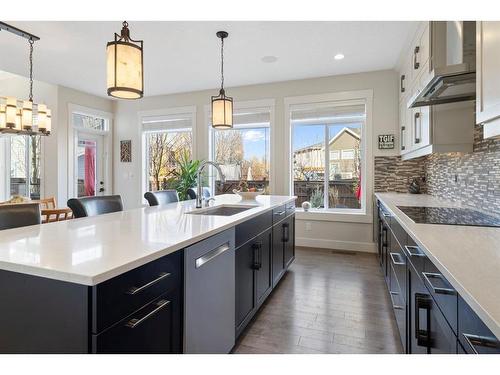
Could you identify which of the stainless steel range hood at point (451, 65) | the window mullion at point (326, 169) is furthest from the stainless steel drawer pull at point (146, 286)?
the window mullion at point (326, 169)

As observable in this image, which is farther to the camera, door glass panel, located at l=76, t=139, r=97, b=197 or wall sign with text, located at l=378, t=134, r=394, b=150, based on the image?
door glass panel, located at l=76, t=139, r=97, b=197

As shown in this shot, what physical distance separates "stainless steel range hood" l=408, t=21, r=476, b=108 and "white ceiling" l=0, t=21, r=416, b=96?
0.77 m

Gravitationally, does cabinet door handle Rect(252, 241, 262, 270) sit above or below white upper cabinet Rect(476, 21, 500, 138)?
below

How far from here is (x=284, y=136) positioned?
479 cm

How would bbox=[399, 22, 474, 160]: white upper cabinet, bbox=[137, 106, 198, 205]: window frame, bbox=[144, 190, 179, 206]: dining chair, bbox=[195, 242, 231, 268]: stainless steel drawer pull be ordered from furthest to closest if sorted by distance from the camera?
bbox=[137, 106, 198, 205]: window frame, bbox=[144, 190, 179, 206]: dining chair, bbox=[399, 22, 474, 160]: white upper cabinet, bbox=[195, 242, 231, 268]: stainless steel drawer pull

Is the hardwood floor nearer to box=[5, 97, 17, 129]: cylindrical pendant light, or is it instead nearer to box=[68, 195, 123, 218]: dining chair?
box=[68, 195, 123, 218]: dining chair

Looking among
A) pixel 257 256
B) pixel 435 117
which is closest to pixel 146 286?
pixel 257 256

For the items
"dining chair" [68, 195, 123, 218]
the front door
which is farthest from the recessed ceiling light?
the front door

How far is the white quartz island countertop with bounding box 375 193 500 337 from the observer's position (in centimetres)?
69

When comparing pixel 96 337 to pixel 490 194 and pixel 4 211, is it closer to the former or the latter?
pixel 4 211

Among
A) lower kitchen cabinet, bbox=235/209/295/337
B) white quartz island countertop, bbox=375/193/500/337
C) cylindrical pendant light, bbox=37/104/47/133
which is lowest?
lower kitchen cabinet, bbox=235/209/295/337

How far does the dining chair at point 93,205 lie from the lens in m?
2.02

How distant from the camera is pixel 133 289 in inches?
39.4

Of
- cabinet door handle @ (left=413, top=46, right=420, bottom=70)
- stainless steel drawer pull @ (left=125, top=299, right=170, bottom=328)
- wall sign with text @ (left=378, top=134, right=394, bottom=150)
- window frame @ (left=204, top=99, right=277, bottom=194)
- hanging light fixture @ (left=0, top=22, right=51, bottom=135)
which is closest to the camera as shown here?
stainless steel drawer pull @ (left=125, top=299, right=170, bottom=328)
